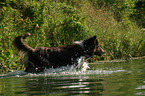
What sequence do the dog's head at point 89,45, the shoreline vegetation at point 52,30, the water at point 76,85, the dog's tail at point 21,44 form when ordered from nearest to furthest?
the water at point 76,85 → the dog's tail at point 21,44 → the dog's head at point 89,45 → the shoreline vegetation at point 52,30

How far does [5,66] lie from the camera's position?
10.4 m

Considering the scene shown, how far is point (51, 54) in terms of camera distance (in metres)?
9.48

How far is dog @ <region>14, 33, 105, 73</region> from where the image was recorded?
30.2 feet

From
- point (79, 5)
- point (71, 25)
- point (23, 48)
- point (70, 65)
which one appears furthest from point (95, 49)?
point (79, 5)

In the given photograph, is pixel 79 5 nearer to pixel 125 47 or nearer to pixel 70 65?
pixel 125 47


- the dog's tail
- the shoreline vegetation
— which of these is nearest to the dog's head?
the dog's tail

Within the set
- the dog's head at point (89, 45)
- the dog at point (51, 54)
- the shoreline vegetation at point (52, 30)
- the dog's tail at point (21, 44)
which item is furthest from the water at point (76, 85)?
the shoreline vegetation at point (52, 30)

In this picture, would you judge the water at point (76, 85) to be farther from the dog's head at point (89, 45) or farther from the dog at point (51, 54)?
the dog's head at point (89, 45)

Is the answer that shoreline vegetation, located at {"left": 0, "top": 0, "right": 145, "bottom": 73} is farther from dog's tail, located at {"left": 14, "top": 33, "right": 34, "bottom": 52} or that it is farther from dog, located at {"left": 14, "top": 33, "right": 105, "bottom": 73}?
dog, located at {"left": 14, "top": 33, "right": 105, "bottom": 73}

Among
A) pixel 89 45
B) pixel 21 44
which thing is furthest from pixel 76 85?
pixel 89 45

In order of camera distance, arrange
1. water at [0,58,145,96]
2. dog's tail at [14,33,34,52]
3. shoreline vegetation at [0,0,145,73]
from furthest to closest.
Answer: shoreline vegetation at [0,0,145,73] < dog's tail at [14,33,34,52] < water at [0,58,145,96]

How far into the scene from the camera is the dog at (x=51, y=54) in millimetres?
9211

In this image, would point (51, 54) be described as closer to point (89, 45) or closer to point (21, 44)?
point (21, 44)

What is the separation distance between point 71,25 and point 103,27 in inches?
134
